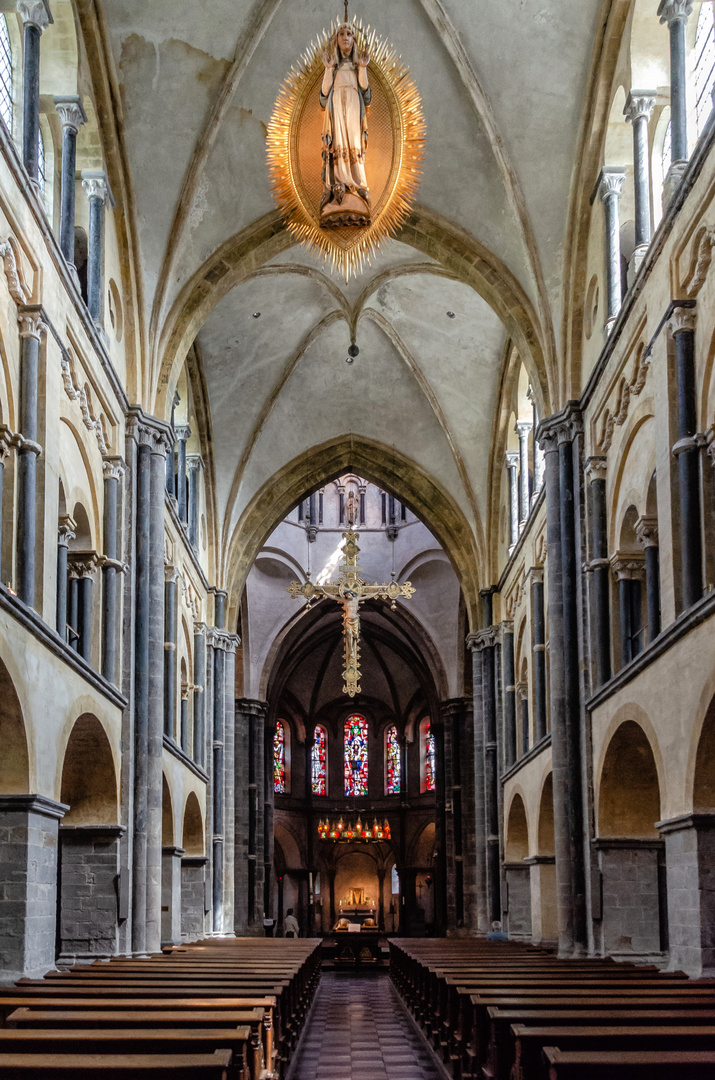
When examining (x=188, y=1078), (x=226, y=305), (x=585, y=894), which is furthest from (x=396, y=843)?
(x=188, y=1078)

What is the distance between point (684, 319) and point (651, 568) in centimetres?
319

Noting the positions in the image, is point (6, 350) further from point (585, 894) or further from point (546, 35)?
point (585, 894)

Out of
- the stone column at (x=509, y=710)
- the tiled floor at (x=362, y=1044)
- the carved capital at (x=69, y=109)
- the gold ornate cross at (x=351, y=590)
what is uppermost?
the carved capital at (x=69, y=109)

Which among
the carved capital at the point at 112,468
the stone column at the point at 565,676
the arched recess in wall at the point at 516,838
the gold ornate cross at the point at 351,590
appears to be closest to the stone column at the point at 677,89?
the stone column at the point at 565,676

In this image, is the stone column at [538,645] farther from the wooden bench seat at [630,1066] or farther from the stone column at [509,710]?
the wooden bench seat at [630,1066]

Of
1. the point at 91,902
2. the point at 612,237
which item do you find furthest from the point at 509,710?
the point at 612,237

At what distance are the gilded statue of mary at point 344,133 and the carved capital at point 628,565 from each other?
21.7 feet

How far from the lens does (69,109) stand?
1602 cm

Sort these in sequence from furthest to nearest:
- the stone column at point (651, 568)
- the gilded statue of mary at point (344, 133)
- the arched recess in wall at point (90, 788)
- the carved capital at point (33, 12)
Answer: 1. the arched recess in wall at point (90, 788)
2. the stone column at point (651, 568)
3. the carved capital at point (33, 12)
4. the gilded statue of mary at point (344, 133)

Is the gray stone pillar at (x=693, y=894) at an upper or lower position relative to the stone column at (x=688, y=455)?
lower

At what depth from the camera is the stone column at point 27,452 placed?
13.0 meters

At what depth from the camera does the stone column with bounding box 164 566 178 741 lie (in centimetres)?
2327

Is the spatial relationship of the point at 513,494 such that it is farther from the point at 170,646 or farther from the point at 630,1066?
the point at 630,1066

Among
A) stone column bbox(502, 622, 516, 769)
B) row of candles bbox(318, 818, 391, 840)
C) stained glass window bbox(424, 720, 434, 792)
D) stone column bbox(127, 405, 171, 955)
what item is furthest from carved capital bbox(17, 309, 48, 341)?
row of candles bbox(318, 818, 391, 840)
